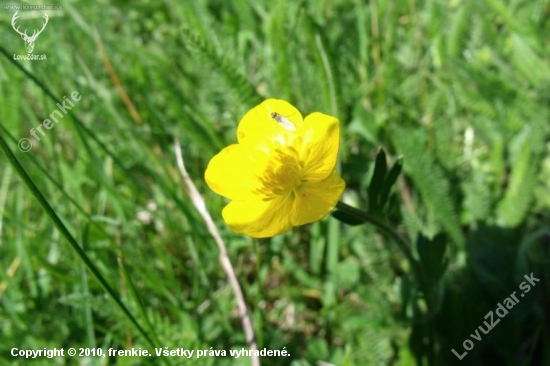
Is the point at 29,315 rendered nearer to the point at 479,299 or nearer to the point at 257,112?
the point at 257,112

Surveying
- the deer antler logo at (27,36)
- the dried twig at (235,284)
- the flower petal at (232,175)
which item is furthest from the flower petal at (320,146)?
the deer antler logo at (27,36)

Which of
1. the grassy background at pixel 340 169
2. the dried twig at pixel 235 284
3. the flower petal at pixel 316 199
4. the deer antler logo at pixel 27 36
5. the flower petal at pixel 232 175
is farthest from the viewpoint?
the deer antler logo at pixel 27 36

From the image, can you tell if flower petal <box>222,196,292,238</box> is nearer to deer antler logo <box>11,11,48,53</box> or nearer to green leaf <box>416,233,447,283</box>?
green leaf <box>416,233,447,283</box>

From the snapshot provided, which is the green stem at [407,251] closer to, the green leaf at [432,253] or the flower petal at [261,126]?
the green leaf at [432,253]

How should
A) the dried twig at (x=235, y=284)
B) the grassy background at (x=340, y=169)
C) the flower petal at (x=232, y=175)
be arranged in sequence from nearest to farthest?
the flower petal at (x=232, y=175) → the dried twig at (x=235, y=284) → the grassy background at (x=340, y=169)

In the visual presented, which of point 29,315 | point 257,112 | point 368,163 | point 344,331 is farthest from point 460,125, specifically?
point 29,315

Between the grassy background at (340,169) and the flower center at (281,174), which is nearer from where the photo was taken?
the flower center at (281,174)

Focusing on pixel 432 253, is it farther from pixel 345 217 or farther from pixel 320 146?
pixel 320 146
